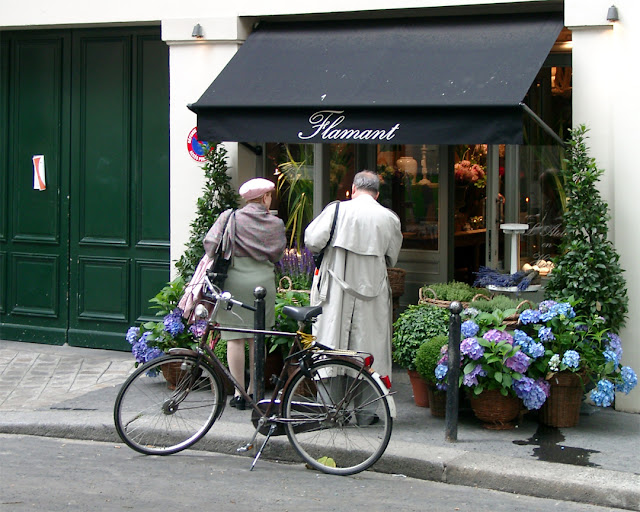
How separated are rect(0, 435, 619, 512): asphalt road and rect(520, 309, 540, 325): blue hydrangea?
1494 mm

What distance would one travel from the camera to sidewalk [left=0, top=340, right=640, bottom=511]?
6184 millimetres

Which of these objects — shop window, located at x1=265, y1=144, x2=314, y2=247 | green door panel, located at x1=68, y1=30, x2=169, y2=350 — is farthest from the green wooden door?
shop window, located at x1=265, y1=144, x2=314, y2=247

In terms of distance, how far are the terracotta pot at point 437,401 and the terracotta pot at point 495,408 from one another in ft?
0.78

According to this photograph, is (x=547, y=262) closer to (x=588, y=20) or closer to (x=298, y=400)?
(x=588, y=20)

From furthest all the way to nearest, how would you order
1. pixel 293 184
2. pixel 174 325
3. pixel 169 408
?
pixel 293 184 < pixel 174 325 < pixel 169 408

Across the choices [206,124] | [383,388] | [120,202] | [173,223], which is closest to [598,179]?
[383,388]

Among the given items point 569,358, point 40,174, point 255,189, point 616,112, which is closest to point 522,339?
point 569,358

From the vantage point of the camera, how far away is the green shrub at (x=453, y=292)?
27.1 feet

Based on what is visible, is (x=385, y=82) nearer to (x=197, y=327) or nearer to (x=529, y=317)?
(x=529, y=317)

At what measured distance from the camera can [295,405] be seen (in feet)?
21.6

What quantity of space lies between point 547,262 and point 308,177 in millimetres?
2391

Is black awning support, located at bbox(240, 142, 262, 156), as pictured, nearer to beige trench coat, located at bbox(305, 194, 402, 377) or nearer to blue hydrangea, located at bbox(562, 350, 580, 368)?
beige trench coat, located at bbox(305, 194, 402, 377)

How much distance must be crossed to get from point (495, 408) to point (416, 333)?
0.86 meters

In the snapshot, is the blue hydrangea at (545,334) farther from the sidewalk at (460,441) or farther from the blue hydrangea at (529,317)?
the sidewalk at (460,441)
